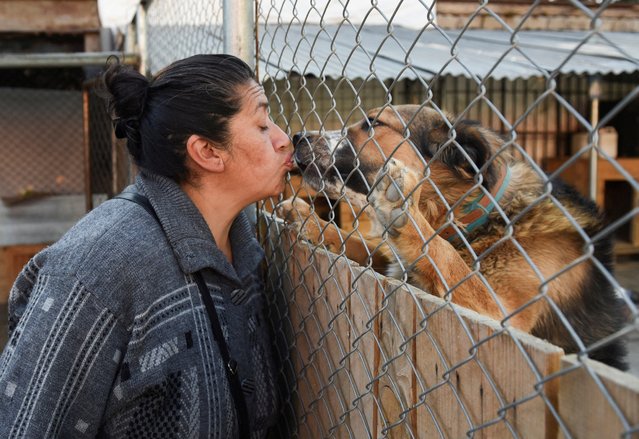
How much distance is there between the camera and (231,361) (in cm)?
196

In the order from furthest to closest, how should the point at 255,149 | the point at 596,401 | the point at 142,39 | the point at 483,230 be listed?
the point at 142,39, the point at 483,230, the point at 255,149, the point at 596,401

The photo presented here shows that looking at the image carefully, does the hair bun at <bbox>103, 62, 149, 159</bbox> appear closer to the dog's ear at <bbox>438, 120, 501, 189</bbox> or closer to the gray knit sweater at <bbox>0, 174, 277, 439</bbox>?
the gray knit sweater at <bbox>0, 174, 277, 439</bbox>

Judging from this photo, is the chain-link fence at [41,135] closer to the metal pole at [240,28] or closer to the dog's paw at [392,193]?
the metal pole at [240,28]

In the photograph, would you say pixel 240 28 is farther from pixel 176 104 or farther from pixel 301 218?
pixel 301 218

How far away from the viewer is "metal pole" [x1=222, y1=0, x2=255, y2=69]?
2.43m

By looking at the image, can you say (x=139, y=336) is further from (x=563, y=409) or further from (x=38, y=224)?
(x=38, y=224)

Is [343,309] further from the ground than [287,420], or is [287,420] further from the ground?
[343,309]

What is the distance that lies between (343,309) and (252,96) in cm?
76

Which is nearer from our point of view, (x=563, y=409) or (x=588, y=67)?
(x=563, y=409)

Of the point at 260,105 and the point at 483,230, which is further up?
the point at 260,105

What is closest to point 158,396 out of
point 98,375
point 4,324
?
point 98,375

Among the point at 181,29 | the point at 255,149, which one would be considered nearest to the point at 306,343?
the point at 255,149

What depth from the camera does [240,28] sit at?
2.44 metres

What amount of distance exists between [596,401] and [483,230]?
1.89 m
